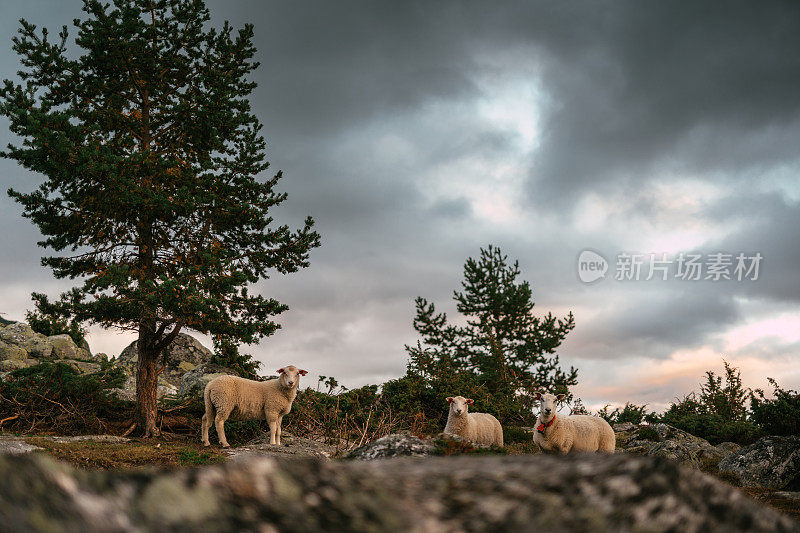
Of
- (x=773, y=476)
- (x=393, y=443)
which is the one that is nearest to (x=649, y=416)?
(x=773, y=476)

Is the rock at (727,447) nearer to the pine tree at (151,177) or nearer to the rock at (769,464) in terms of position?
the rock at (769,464)

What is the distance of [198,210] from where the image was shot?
22.1 metres

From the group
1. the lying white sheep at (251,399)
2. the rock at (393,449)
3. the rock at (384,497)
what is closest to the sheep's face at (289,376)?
the lying white sheep at (251,399)

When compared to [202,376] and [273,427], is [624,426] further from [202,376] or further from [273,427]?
[202,376]

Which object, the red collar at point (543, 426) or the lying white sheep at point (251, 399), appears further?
the lying white sheep at point (251, 399)

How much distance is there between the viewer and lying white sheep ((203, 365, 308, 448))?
59.5 ft

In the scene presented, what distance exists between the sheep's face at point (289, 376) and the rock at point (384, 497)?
1624 cm

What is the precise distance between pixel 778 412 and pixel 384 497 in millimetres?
22263

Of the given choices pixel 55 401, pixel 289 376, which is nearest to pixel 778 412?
pixel 289 376

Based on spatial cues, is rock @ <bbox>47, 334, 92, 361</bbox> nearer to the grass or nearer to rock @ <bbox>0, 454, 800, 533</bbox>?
the grass

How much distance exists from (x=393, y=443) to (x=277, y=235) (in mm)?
17286

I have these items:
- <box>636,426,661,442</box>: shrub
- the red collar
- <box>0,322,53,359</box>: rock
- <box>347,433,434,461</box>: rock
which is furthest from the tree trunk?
<box>0,322,53,359</box>: rock

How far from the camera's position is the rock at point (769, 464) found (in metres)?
15.2

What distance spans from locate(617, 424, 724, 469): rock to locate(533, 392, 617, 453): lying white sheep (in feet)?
6.12
